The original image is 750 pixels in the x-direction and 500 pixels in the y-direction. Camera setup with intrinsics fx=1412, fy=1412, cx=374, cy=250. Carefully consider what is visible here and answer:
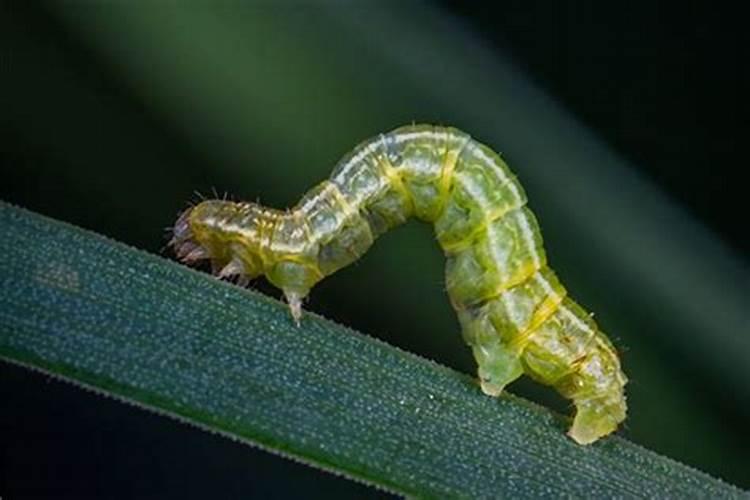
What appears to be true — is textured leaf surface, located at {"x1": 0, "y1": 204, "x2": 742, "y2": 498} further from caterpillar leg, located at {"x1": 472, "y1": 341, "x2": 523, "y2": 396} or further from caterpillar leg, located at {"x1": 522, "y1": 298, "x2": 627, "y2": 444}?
caterpillar leg, located at {"x1": 522, "y1": 298, "x2": 627, "y2": 444}

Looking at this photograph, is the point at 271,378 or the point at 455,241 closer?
the point at 271,378

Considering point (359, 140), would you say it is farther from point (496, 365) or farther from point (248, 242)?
point (496, 365)

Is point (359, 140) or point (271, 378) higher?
point (359, 140)

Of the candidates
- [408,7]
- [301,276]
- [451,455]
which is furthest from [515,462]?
[408,7]

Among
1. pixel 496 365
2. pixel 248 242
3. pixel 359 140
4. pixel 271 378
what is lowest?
pixel 271 378

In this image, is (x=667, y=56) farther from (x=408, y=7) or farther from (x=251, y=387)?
(x=251, y=387)

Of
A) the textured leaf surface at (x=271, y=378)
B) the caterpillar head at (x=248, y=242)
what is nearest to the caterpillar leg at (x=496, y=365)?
the textured leaf surface at (x=271, y=378)

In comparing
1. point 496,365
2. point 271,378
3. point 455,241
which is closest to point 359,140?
point 455,241
